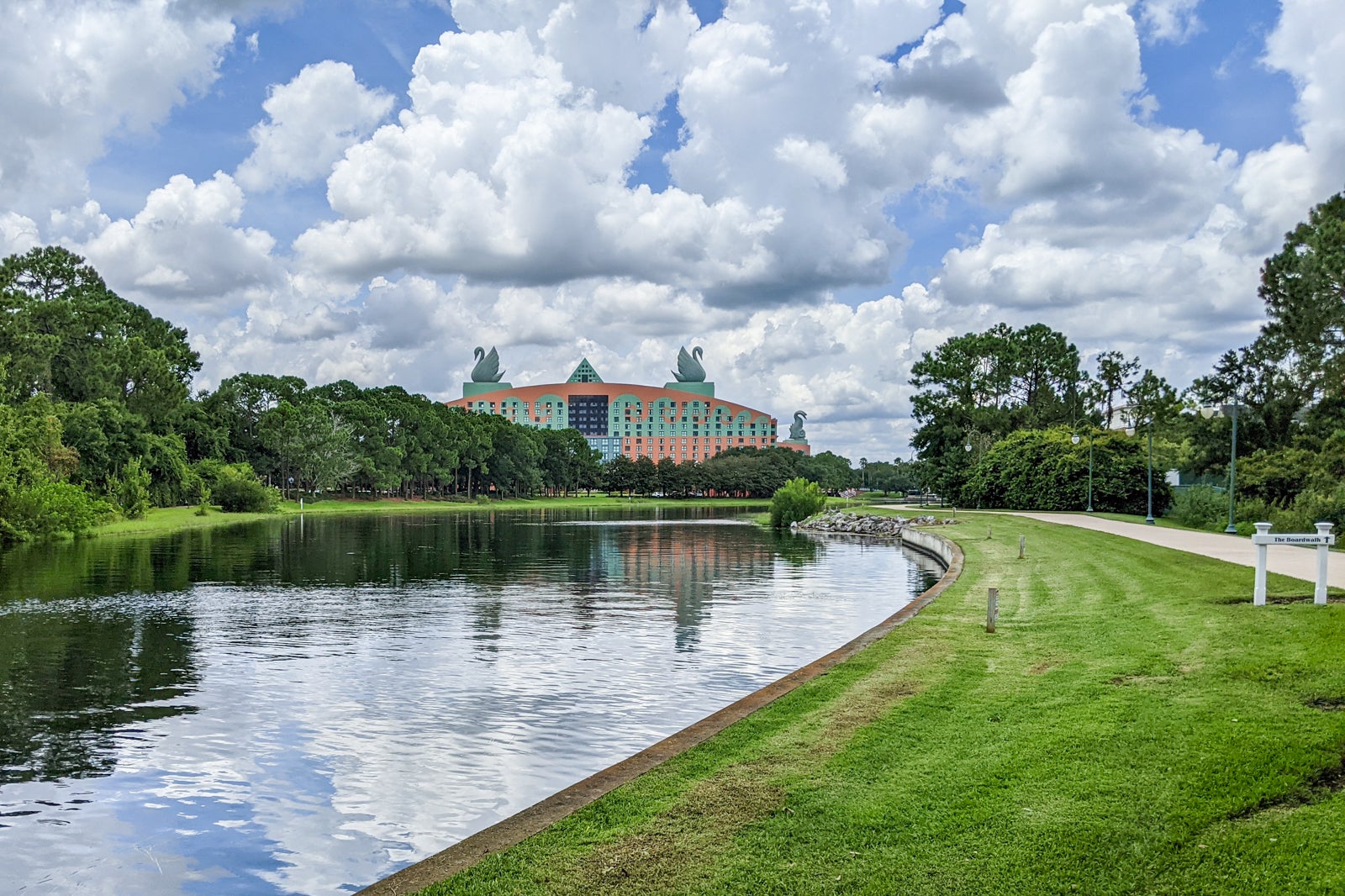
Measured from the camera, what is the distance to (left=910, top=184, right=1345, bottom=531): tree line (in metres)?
34.9

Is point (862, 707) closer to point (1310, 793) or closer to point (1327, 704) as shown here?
point (1327, 704)

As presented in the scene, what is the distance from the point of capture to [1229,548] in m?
26.6

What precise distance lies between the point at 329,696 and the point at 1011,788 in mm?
9017

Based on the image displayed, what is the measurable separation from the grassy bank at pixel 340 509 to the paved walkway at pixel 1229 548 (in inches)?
1722

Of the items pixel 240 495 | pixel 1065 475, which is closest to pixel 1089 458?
pixel 1065 475

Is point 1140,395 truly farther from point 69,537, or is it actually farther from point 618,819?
point 618,819

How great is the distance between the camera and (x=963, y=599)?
66.9 ft

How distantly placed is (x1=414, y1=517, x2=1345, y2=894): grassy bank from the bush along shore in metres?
42.1

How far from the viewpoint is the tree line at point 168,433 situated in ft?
163

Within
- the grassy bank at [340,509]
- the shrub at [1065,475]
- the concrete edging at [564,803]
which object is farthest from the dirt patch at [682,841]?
the shrub at [1065,475]

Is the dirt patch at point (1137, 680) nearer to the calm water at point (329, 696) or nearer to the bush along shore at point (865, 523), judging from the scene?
the calm water at point (329, 696)

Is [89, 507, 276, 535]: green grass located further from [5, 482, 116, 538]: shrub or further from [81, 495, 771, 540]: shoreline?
[5, 482, 116, 538]: shrub

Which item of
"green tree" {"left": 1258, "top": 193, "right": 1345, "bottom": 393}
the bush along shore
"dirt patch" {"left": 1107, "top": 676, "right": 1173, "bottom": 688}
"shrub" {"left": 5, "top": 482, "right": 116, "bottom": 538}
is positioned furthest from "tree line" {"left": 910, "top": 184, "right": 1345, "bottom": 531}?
"shrub" {"left": 5, "top": 482, "right": 116, "bottom": 538}

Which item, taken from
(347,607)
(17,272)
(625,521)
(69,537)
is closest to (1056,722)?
(347,607)
